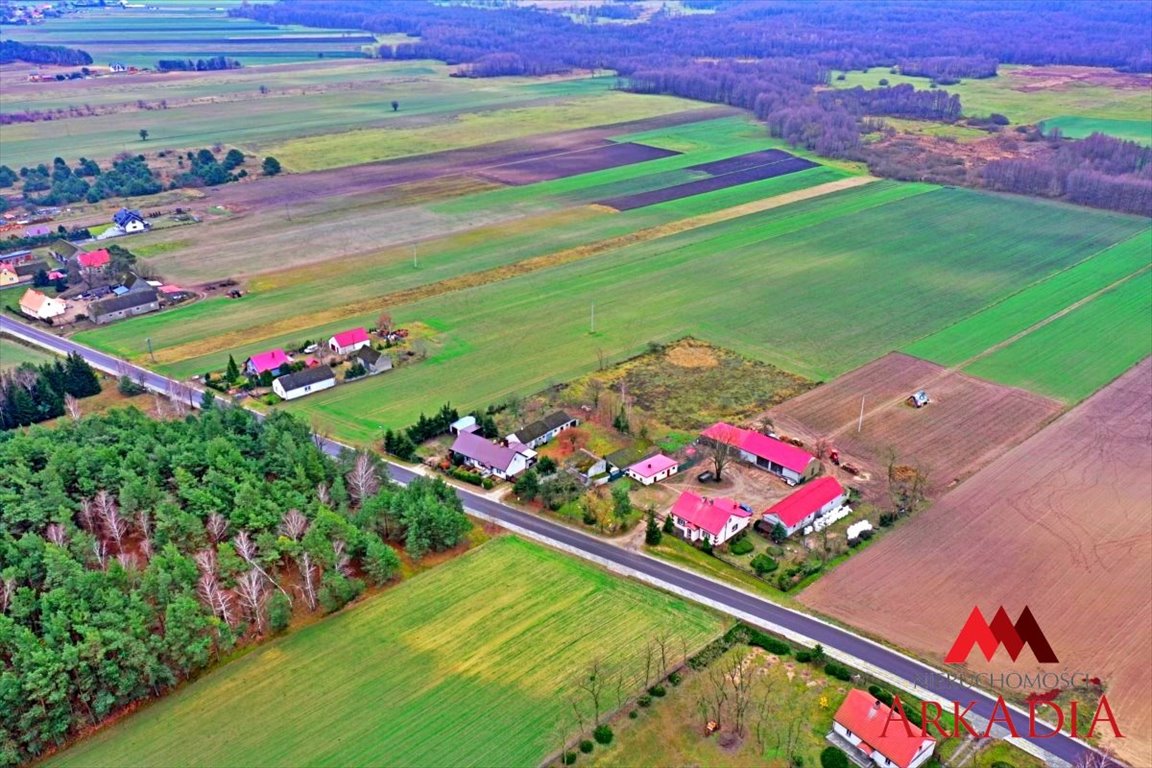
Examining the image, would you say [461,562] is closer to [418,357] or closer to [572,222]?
[418,357]

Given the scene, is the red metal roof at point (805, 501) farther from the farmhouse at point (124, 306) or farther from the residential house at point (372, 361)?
the farmhouse at point (124, 306)

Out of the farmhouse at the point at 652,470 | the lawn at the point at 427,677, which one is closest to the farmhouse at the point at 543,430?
the farmhouse at the point at 652,470

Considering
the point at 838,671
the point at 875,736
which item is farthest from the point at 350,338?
the point at 875,736

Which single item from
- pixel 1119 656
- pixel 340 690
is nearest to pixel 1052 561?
pixel 1119 656

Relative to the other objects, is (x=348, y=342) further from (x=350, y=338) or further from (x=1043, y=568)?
(x=1043, y=568)

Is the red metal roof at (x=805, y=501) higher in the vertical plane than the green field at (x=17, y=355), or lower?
lower

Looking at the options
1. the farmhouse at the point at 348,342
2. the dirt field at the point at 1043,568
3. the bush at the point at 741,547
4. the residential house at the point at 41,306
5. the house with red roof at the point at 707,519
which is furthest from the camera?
the residential house at the point at 41,306

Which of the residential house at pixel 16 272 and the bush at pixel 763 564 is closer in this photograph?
the bush at pixel 763 564

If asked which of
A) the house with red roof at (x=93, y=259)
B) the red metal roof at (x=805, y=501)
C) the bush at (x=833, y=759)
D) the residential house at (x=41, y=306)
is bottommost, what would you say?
the bush at (x=833, y=759)
